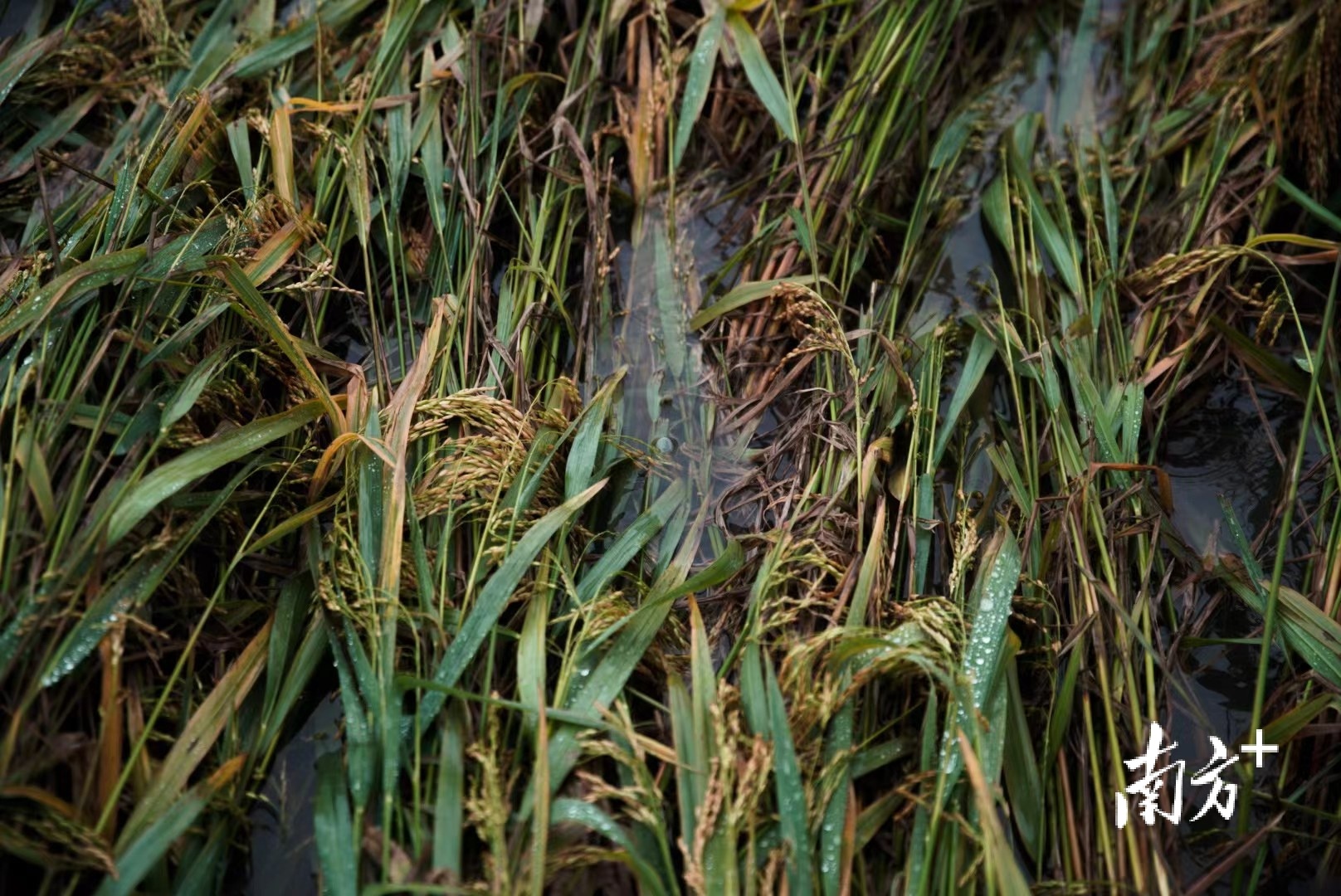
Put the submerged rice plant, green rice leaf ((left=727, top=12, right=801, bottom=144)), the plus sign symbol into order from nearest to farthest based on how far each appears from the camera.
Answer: the submerged rice plant, the plus sign symbol, green rice leaf ((left=727, top=12, right=801, bottom=144))

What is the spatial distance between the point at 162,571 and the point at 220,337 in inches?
15.2

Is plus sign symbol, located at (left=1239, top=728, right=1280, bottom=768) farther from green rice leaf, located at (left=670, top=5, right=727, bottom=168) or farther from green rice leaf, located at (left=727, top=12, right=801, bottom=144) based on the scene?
green rice leaf, located at (left=670, top=5, right=727, bottom=168)

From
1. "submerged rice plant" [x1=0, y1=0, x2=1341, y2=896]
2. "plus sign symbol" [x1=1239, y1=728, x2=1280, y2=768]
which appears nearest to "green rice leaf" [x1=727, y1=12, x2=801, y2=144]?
"submerged rice plant" [x1=0, y1=0, x2=1341, y2=896]

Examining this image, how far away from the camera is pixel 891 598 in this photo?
1.59 meters

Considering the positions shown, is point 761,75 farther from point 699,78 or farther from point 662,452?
point 662,452

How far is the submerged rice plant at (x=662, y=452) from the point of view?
1328 mm

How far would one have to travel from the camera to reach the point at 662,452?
1710 mm

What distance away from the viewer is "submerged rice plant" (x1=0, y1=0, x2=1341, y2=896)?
1.33 m

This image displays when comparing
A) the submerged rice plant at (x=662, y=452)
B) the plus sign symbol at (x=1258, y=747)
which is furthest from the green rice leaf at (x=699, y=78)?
the plus sign symbol at (x=1258, y=747)

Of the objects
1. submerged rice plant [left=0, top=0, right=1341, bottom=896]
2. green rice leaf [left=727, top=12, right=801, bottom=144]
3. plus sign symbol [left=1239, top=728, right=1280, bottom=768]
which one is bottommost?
plus sign symbol [left=1239, top=728, right=1280, bottom=768]

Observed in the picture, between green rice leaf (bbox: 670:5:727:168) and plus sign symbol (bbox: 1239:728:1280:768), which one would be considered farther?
green rice leaf (bbox: 670:5:727:168)

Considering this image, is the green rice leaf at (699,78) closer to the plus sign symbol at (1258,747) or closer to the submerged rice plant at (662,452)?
the submerged rice plant at (662,452)

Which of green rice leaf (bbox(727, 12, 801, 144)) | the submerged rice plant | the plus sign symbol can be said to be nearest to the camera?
the submerged rice plant

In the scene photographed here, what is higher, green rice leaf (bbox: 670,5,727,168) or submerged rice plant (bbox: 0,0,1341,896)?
green rice leaf (bbox: 670,5,727,168)
